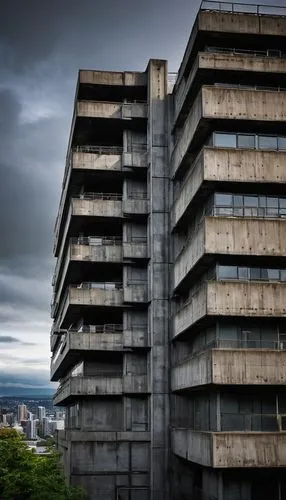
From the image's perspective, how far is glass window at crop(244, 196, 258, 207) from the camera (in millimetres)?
46469

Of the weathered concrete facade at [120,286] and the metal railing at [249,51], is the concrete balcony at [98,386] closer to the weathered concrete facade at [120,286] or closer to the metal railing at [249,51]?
the weathered concrete facade at [120,286]

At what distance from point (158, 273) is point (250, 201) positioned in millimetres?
11359

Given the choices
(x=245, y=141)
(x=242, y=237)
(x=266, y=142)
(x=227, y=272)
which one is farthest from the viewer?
(x=266, y=142)

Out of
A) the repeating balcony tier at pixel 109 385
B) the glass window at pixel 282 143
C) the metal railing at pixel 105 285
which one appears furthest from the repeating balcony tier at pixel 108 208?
the glass window at pixel 282 143

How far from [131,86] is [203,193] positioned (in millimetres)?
15420

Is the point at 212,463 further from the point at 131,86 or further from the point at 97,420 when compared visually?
the point at 131,86

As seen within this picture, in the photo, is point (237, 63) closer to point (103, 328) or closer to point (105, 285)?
point (105, 285)

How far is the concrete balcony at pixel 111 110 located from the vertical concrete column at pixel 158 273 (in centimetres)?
115

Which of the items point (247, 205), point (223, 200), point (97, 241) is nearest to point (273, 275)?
point (247, 205)

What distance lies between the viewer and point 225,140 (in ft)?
155

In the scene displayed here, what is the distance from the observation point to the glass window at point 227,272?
4500cm

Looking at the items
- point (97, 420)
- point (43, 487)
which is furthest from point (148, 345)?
point (43, 487)

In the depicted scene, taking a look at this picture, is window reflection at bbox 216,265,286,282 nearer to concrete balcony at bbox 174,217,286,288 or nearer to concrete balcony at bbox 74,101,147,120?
concrete balcony at bbox 174,217,286,288

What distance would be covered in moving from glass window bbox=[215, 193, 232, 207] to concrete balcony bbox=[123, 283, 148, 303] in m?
12.7
